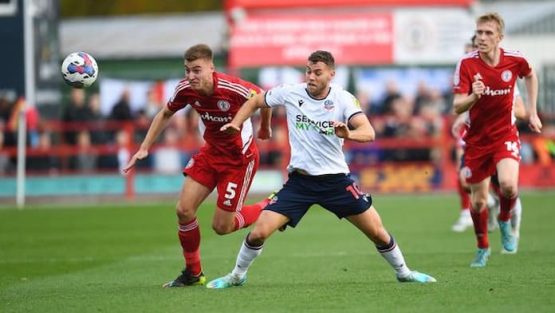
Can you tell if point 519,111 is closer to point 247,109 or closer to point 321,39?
point 247,109

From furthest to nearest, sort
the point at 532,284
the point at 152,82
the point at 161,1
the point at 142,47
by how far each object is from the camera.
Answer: the point at 161,1
the point at 142,47
the point at 152,82
the point at 532,284

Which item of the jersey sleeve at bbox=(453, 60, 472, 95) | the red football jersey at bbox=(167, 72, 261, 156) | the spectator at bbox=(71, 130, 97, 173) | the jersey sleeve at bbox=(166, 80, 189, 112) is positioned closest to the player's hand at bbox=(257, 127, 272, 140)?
the red football jersey at bbox=(167, 72, 261, 156)

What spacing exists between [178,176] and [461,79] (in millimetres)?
14924

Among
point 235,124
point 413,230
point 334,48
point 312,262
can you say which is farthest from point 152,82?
point 235,124

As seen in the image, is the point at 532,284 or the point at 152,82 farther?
the point at 152,82

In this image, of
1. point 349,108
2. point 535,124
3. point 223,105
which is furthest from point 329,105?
point 535,124

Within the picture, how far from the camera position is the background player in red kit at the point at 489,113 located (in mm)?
11430

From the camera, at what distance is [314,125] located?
33.6 ft

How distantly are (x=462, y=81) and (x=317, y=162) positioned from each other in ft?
6.85

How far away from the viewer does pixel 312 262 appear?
43.3 feet

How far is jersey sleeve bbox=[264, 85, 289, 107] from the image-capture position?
34.0ft

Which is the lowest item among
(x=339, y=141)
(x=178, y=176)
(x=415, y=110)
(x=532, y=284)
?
(x=178, y=176)

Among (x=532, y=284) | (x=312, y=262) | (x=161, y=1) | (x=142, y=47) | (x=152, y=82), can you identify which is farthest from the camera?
(x=161, y=1)

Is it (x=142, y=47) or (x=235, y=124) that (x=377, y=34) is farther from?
(x=235, y=124)
